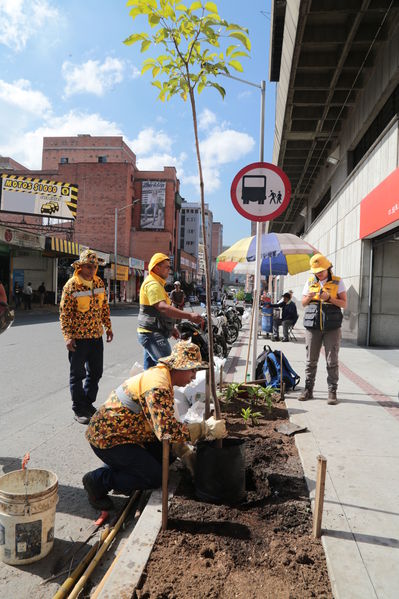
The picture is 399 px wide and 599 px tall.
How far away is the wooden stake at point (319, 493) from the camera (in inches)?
92.7

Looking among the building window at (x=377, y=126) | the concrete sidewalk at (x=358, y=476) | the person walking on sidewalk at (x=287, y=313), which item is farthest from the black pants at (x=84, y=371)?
the person walking on sidewalk at (x=287, y=313)

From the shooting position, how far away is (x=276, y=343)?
491 inches

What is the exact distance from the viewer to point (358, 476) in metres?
3.30

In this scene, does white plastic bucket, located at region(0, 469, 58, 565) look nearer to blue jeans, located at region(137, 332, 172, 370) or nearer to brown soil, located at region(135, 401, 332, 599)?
brown soil, located at region(135, 401, 332, 599)

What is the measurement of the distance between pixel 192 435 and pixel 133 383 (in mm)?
621

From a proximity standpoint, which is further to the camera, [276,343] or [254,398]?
[276,343]

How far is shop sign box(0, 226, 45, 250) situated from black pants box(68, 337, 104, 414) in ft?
61.7

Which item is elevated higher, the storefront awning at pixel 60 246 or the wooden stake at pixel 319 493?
the storefront awning at pixel 60 246

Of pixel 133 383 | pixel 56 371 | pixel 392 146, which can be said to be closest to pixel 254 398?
pixel 133 383

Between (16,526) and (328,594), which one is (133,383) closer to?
(16,526)

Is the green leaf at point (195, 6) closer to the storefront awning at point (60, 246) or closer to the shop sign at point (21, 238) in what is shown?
the shop sign at point (21, 238)

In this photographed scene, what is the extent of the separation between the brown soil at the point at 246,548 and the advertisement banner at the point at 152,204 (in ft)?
191

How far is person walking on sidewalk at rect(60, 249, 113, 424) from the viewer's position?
487 centimetres

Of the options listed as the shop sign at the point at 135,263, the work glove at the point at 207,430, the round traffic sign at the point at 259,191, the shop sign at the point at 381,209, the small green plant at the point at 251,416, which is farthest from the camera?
the shop sign at the point at 135,263
